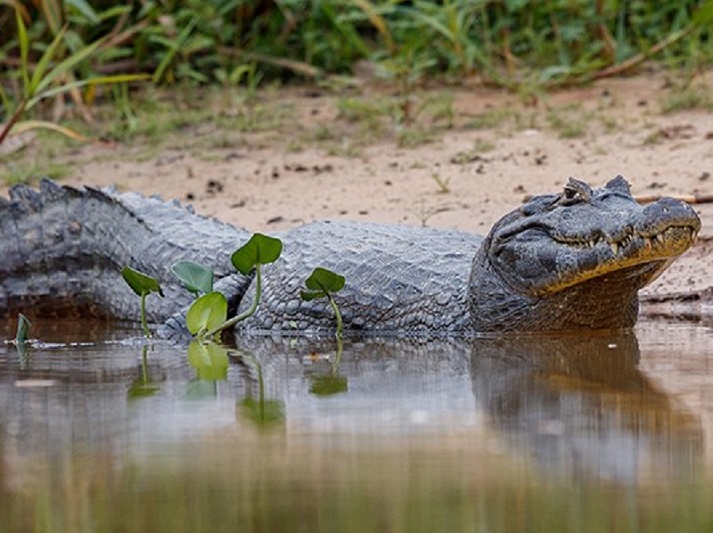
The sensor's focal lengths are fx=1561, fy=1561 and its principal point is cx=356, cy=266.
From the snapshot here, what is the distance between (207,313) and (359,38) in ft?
15.9

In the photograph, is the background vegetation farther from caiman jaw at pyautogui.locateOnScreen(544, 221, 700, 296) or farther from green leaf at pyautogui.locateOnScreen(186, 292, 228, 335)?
caiman jaw at pyautogui.locateOnScreen(544, 221, 700, 296)

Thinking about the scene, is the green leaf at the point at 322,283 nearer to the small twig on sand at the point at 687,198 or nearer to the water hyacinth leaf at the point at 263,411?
the small twig on sand at the point at 687,198

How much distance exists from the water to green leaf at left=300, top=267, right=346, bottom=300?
53 centimetres

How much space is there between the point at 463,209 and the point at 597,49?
Answer: 8.21ft

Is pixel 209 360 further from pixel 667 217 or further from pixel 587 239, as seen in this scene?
pixel 667 217

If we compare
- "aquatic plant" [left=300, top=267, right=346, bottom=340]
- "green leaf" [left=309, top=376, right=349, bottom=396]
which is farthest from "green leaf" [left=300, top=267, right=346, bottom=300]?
"green leaf" [left=309, top=376, right=349, bottom=396]

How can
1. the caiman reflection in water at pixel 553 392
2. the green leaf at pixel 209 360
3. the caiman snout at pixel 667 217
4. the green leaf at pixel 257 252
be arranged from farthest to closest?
the green leaf at pixel 257 252 < the caiman snout at pixel 667 217 < the green leaf at pixel 209 360 < the caiman reflection in water at pixel 553 392

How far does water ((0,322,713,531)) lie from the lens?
2936 millimetres

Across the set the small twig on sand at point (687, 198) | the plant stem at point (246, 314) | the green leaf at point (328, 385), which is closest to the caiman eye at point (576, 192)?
the plant stem at point (246, 314)

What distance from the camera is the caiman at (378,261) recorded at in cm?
569

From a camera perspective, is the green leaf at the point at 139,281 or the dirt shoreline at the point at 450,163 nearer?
the green leaf at the point at 139,281

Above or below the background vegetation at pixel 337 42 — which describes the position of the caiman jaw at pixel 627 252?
below

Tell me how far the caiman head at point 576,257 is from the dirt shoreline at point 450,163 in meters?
1.01

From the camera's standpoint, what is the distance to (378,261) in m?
6.41
